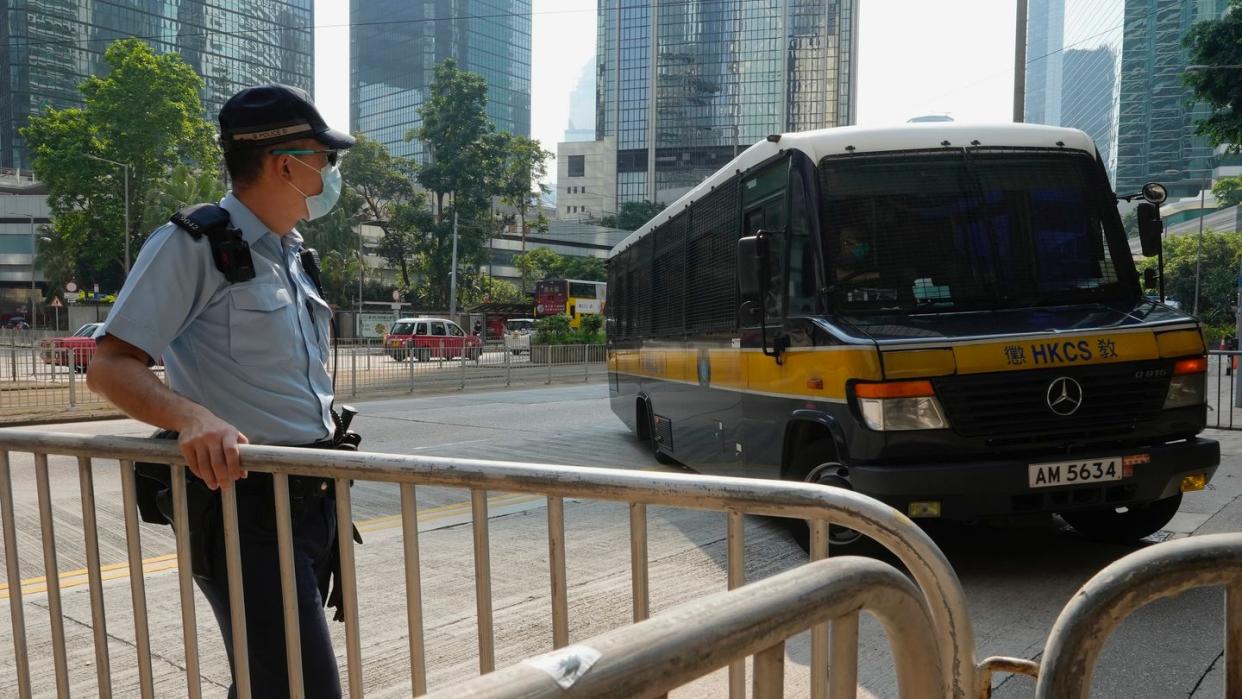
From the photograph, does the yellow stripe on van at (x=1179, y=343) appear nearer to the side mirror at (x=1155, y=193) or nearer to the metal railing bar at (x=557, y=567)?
the side mirror at (x=1155, y=193)

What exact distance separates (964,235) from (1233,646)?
421 centimetres

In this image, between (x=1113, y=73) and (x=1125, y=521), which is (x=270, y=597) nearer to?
(x=1125, y=521)

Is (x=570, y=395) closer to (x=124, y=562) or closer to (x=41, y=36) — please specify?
(x=124, y=562)

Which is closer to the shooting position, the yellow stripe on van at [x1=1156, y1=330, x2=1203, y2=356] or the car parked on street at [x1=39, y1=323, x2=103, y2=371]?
the yellow stripe on van at [x1=1156, y1=330, x2=1203, y2=356]

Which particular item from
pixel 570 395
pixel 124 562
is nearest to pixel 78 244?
pixel 570 395

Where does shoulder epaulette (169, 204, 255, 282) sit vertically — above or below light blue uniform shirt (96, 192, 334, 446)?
above

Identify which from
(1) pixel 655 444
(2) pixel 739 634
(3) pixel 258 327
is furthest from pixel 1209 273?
(2) pixel 739 634

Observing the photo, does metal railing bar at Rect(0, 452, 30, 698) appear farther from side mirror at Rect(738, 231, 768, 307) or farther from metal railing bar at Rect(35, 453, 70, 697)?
side mirror at Rect(738, 231, 768, 307)

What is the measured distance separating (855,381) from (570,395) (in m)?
15.3

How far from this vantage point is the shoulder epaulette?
2.17 metres

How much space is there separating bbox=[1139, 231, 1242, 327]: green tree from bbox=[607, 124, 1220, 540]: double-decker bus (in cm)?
6276

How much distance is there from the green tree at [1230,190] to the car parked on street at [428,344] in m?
74.8

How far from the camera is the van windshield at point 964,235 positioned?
17.8ft

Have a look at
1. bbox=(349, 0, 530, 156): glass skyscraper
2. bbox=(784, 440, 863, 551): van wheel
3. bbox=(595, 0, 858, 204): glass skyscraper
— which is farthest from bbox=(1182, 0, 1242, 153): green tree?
bbox=(349, 0, 530, 156): glass skyscraper
